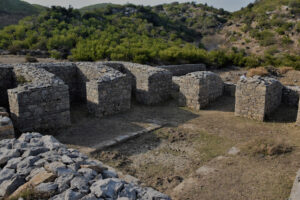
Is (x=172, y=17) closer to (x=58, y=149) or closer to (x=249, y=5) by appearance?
(x=249, y=5)

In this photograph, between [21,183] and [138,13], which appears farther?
[138,13]

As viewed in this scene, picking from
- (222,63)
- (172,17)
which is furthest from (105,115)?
(172,17)

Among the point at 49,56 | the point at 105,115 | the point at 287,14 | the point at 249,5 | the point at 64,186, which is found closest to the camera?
the point at 64,186

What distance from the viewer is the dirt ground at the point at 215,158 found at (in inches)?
185

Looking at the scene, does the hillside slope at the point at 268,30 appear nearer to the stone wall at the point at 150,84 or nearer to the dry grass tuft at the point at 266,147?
the stone wall at the point at 150,84

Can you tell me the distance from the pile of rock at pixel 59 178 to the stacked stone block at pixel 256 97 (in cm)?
628

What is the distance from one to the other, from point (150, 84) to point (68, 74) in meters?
3.37

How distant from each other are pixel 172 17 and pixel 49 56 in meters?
38.5

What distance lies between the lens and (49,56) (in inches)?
715

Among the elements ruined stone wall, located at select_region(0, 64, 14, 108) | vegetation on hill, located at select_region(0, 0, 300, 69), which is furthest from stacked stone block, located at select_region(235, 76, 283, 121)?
vegetation on hill, located at select_region(0, 0, 300, 69)

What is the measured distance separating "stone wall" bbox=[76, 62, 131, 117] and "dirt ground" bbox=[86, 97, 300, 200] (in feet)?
6.21

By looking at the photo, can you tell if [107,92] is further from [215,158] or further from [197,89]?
[215,158]

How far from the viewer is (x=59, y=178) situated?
3051 millimetres

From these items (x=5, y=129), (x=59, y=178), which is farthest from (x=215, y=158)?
(x=5, y=129)
